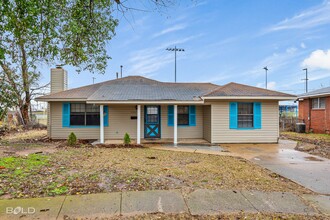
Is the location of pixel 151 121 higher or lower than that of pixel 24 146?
higher

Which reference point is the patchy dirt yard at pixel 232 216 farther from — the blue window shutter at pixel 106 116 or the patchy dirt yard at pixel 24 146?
the blue window shutter at pixel 106 116

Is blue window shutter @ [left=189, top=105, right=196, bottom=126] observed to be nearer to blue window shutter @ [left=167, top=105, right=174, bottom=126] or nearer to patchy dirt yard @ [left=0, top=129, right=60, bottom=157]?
blue window shutter @ [left=167, top=105, right=174, bottom=126]

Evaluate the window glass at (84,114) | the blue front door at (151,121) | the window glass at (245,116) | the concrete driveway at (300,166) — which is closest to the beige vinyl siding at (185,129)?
the blue front door at (151,121)

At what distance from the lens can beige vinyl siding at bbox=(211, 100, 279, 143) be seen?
35.6ft

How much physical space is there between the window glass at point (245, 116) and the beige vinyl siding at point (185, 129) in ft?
7.47

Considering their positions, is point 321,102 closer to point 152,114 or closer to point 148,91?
point 152,114

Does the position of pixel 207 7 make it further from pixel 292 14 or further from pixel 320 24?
pixel 320 24

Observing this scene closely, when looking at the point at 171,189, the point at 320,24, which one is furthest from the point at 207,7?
the point at 320,24

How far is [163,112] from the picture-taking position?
40.1 feet

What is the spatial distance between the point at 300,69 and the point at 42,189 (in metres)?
39.6

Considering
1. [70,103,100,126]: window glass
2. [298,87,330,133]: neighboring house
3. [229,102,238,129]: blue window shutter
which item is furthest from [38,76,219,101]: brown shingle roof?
[298,87,330,133]: neighboring house

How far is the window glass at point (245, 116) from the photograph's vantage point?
11070 mm

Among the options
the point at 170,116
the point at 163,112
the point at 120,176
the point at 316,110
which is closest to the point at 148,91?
the point at 163,112

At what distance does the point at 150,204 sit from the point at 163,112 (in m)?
8.81
